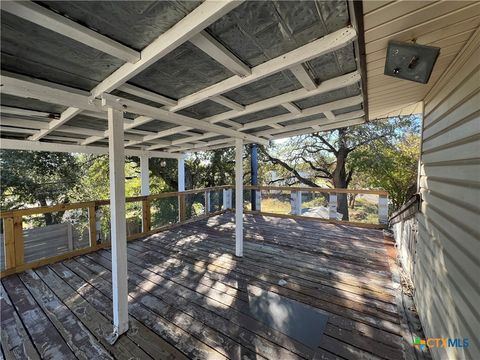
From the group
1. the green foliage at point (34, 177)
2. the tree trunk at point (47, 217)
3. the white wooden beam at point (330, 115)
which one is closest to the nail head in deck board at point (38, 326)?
the white wooden beam at point (330, 115)

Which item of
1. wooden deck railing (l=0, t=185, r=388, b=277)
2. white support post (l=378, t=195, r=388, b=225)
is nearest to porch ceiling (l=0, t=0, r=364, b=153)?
wooden deck railing (l=0, t=185, r=388, b=277)

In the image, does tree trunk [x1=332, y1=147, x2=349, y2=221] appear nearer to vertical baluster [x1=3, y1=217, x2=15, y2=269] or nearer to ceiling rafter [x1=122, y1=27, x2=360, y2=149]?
ceiling rafter [x1=122, y1=27, x2=360, y2=149]

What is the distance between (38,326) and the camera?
201cm

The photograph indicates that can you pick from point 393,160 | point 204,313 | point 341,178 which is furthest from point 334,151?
point 204,313

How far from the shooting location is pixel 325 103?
2.55 metres

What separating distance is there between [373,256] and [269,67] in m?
3.54

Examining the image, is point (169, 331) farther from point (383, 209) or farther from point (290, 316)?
point (383, 209)

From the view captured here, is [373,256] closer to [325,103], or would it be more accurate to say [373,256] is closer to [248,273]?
[248,273]

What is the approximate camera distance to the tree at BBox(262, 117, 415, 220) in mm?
7973

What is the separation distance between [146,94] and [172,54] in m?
0.66

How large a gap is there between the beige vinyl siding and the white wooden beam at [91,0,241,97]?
4.75ft

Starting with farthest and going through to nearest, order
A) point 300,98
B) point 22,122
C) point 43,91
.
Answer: point 22,122 → point 300,98 → point 43,91

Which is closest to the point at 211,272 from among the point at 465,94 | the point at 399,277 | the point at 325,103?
the point at 399,277

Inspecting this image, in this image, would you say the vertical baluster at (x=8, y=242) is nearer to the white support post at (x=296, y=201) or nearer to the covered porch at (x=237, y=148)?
the covered porch at (x=237, y=148)
